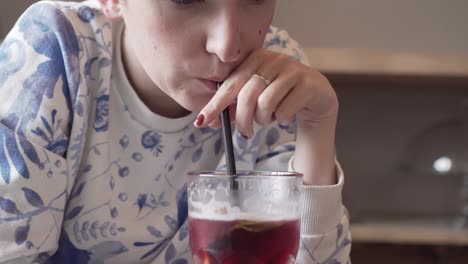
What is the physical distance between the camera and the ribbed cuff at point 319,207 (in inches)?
37.1

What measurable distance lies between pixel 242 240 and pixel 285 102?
23 cm

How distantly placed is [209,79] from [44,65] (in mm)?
264

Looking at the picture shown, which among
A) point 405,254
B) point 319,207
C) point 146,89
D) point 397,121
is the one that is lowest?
point 405,254

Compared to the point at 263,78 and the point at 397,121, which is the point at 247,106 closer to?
the point at 263,78

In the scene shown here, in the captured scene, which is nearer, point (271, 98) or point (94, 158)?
point (271, 98)

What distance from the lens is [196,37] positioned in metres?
0.80

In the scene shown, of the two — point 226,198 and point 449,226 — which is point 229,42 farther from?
point 449,226

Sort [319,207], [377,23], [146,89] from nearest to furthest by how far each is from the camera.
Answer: [319,207] → [146,89] → [377,23]

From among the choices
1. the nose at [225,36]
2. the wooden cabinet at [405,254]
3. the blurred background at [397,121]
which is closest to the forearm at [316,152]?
the nose at [225,36]

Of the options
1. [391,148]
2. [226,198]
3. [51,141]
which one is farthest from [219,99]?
[391,148]

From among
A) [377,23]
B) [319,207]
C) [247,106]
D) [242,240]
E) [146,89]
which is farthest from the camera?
[377,23]

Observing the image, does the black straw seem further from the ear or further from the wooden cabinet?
the wooden cabinet

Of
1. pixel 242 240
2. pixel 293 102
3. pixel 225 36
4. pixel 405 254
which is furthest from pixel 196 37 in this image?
pixel 405 254

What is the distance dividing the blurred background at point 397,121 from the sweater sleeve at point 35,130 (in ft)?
3.43
